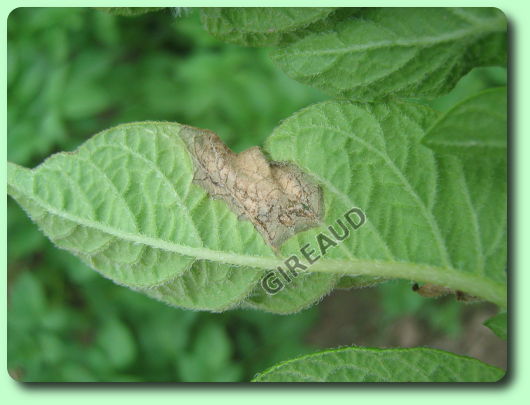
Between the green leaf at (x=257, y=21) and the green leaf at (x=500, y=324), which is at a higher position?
the green leaf at (x=257, y=21)

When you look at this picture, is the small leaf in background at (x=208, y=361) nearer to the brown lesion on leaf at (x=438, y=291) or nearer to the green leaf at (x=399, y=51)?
the brown lesion on leaf at (x=438, y=291)

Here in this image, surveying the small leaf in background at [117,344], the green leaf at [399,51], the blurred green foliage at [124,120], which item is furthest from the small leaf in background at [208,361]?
the green leaf at [399,51]

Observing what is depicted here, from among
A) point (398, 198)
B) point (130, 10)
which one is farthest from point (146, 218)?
point (398, 198)

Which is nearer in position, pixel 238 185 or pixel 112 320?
pixel 238 185

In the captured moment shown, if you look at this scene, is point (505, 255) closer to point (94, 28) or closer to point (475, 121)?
point (475, 121)

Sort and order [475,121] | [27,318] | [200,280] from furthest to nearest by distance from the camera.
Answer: [27,318] < [200,280] < [475,121]

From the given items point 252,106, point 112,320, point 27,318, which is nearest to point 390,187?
point 252,106

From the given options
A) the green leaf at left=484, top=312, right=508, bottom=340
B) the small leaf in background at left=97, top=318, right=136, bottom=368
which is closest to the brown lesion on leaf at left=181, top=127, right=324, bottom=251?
the green leaf at left=484, top=312, right=508, bottom=340
